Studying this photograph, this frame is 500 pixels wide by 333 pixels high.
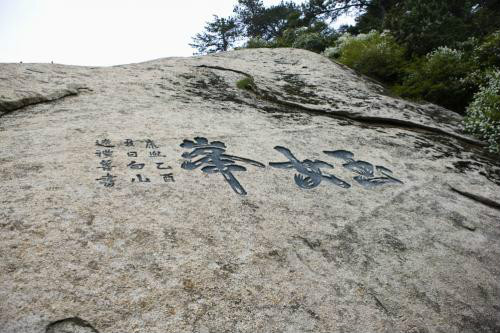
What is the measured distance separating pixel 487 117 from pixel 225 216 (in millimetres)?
5606

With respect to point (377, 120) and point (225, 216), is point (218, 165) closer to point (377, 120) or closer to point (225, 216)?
point (225, 216)

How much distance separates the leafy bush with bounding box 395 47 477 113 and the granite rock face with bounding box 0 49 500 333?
2.89 metres

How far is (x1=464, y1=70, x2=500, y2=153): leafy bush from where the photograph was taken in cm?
581

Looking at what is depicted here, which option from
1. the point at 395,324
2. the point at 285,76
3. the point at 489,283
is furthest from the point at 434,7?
the point at 395,324

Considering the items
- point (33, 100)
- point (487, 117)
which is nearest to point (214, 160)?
point (33, 100)

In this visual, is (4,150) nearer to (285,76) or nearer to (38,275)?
(38,275)

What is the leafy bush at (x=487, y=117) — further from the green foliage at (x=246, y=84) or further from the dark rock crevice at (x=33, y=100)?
the dark rock crevice at (x=33, y=100)

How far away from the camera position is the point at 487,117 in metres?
6.20

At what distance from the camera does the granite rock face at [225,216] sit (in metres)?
2.34

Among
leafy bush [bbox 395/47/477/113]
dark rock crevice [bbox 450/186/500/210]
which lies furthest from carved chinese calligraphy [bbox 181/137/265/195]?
leafy bush [bbox 395/47/477/113]

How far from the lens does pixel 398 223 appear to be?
11.8 feet

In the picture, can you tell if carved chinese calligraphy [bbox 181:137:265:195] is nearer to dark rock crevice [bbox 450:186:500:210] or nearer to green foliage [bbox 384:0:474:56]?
dark rock crevice [bbox 450:186:500:210]

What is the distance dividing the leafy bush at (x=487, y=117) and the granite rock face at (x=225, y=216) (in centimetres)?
55

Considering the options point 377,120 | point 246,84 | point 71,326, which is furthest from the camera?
point 246,84
